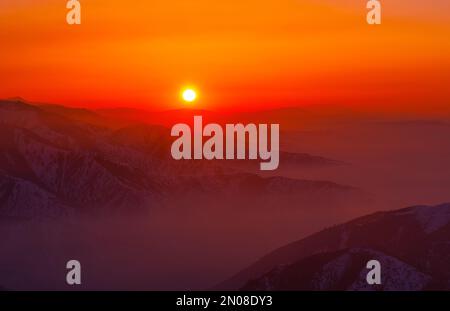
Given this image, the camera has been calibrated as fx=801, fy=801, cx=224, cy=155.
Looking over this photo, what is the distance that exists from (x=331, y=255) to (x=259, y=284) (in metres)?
18.1

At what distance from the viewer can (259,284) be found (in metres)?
186
